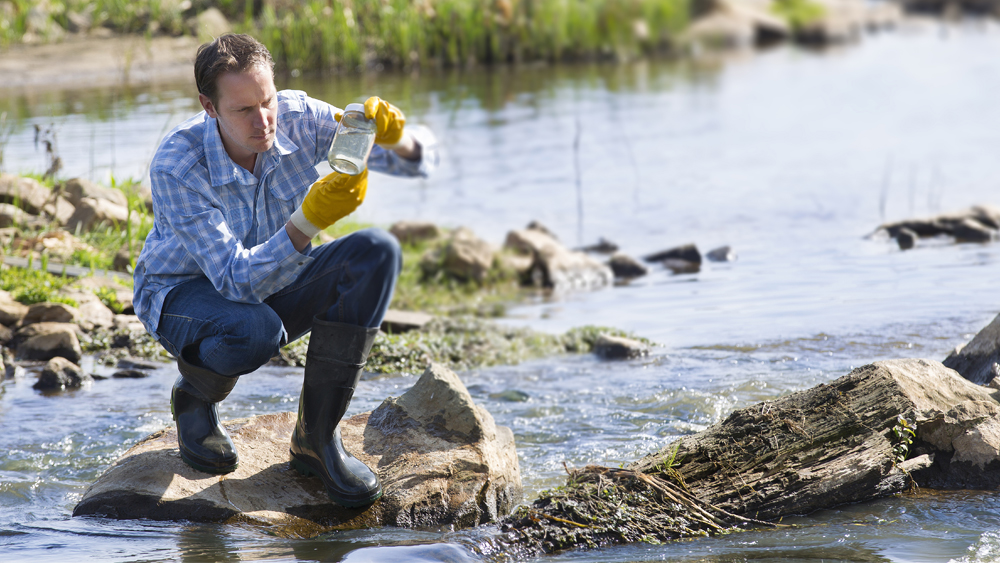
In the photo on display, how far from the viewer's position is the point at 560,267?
8.28 meters

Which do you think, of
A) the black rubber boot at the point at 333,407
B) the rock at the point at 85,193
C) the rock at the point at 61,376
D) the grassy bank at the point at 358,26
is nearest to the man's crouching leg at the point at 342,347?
the black rubber boot at the point at 333,407

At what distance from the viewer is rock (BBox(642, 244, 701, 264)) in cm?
877

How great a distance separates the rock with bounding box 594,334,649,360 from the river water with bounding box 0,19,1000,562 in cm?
11

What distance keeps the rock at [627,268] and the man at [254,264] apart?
5271 millimetres

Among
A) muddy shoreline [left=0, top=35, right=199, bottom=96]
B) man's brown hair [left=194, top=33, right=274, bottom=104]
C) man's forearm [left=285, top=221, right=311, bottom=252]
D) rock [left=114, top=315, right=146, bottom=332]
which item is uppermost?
muddy shoreline [left=0, top=35, right=199, bottom=96]

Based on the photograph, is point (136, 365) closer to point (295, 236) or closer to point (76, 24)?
point (295, 236)

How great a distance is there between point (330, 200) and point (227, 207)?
64cm

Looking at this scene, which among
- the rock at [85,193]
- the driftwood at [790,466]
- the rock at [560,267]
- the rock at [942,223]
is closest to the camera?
the driftwood at [790,466]

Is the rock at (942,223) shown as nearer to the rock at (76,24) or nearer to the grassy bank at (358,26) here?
the grassy bank at (358,26)

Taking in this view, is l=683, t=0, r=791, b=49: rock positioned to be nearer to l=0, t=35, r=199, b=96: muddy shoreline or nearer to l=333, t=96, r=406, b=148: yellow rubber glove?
l=0, t=35, r=199, b=96: muddy shoreline

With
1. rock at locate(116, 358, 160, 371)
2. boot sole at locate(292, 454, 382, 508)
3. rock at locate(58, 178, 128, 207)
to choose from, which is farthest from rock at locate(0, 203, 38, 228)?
boot sole at locate(292, 454, 382, 508)

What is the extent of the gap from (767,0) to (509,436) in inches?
1095

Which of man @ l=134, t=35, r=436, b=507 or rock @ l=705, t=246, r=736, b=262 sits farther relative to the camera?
rock @ l=705, t=246, r=736, b=262

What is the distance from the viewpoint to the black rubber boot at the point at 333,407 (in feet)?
10.7
